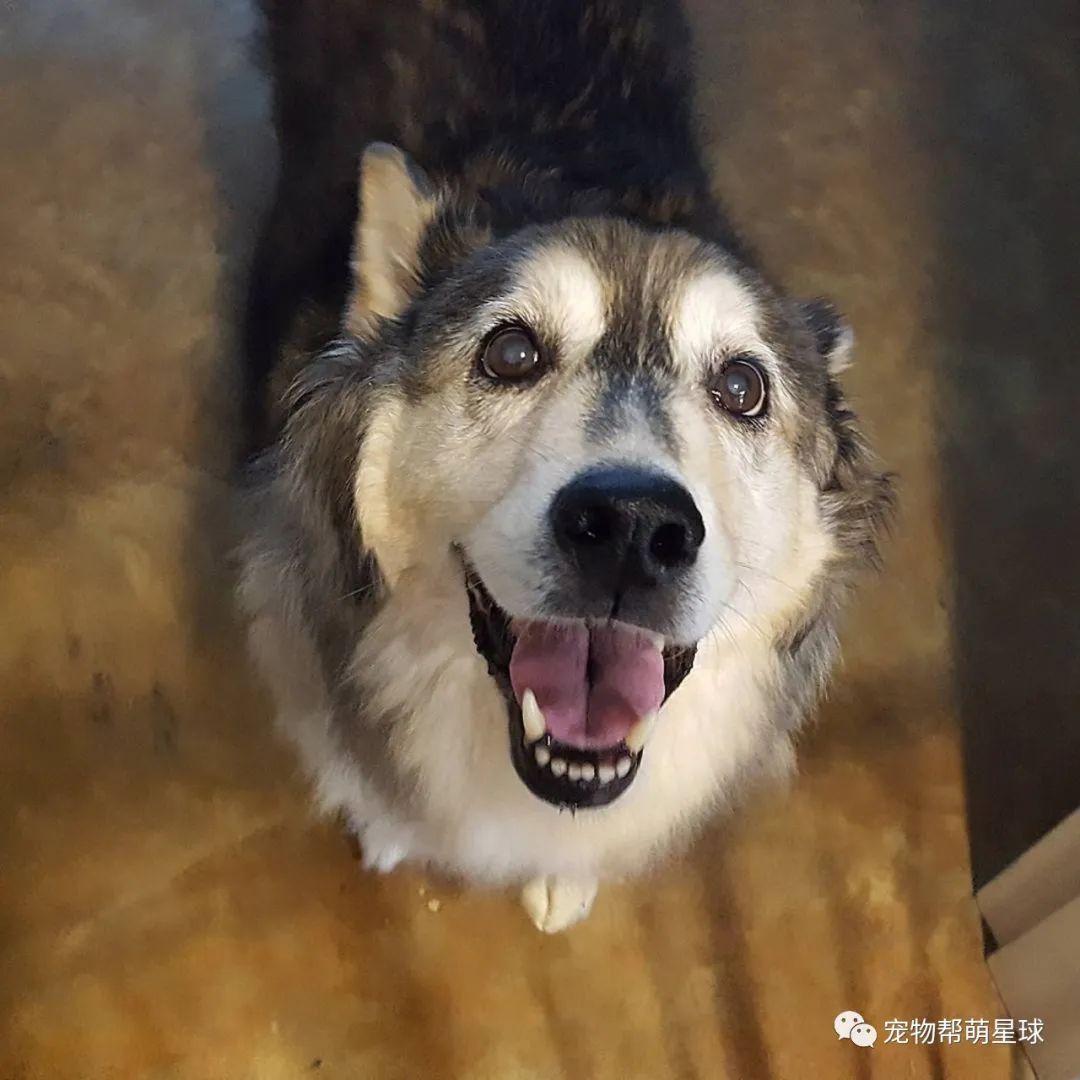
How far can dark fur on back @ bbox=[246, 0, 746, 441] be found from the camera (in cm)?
193

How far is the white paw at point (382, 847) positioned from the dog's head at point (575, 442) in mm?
534

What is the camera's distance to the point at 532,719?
1.48 m

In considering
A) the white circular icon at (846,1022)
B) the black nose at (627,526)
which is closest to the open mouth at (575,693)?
the black nose at (627,526)

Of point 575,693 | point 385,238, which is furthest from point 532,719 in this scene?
point 385,238

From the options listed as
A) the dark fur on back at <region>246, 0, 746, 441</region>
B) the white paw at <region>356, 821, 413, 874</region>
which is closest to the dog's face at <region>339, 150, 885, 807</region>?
the dark fur on back at <region>246, 0, 746, 441</region>

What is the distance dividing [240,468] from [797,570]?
124cm

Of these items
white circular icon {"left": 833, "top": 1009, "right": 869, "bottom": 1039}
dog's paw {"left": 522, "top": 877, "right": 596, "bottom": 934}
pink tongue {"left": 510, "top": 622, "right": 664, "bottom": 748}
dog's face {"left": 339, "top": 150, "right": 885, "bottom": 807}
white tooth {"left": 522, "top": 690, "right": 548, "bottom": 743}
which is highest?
dog's face {"left": 339, "top": 150, "right": 885, "bottom": 807}

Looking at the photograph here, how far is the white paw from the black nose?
855 mm

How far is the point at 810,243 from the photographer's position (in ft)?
9.40

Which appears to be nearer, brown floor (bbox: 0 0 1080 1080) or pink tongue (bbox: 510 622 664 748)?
pink tongue (bbox: 510 622 664 748)

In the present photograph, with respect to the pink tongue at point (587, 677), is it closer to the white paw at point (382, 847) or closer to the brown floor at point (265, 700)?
the white paw at point (382, 847)

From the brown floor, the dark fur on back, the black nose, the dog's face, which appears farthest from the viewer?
the brown floor

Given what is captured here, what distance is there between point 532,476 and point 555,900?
99cm

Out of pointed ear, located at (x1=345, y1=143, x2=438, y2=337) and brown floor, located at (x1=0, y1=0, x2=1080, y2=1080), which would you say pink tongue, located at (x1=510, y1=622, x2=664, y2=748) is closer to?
pointed ear, located at (x1=345, y1=143, x2=438, y2=337)
